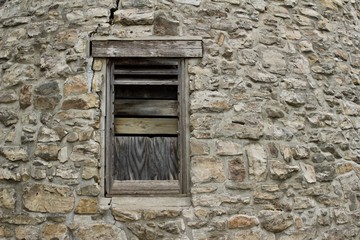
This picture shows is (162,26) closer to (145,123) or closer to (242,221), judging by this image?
(145,123)

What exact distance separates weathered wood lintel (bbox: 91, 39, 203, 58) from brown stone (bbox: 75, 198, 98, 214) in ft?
4.23

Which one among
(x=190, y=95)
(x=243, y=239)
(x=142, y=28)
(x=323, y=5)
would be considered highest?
(x=323, y=5)

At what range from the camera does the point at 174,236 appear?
3.90 meters

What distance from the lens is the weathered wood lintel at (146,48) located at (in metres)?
4.22

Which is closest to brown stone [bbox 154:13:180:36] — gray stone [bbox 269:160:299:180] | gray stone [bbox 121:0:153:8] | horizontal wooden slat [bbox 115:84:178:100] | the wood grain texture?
gray stone [bbox 121:0:153:8]

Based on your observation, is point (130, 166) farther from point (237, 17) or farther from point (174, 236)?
point (237, 17)

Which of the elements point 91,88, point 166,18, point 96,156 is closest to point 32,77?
point 91,88

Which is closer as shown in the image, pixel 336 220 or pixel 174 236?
pixel 174 236

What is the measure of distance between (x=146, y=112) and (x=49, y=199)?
1.15 metres

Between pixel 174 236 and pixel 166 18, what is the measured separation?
6.42 feet

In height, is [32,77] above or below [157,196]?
above

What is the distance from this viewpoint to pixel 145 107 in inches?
169

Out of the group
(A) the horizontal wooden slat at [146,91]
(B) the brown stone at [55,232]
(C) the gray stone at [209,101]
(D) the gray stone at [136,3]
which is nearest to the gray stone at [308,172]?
(C) the gray stone at [209,101]

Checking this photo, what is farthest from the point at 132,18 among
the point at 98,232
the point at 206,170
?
the point at 98,232
